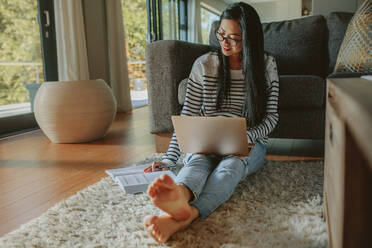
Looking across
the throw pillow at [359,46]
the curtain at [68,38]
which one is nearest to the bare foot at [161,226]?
the throw pillow at [359,46]

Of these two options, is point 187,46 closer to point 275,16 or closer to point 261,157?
point 261,157

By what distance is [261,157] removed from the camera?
157 cm

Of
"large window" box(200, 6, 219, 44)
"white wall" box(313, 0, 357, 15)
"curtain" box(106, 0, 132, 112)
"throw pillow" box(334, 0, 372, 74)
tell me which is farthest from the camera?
"large window" box(200, 6, 219, 44)

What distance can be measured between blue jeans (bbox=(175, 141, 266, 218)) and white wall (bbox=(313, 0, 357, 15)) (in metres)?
2.05

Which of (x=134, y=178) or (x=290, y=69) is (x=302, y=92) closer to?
(x=290, y=69)

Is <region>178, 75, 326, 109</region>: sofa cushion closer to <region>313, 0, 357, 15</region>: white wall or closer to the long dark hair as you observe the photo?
the long dark hair

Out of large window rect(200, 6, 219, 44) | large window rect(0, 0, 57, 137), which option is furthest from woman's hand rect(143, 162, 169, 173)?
large window rect(200, 6, 219, 44)

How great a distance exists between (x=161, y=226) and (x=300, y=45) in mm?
1790

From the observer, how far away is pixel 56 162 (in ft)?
6.35

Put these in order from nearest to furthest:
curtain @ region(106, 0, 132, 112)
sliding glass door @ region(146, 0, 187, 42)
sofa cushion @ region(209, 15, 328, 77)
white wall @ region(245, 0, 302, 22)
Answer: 1. sofa cushion @ region(209, 15, 328, 77)
2. curtain @ region(106, 0, 132, 112)
3. sliding glass door @ region(146, 0, 187, 42)
4. white wall @ region(245, 0, 302, 22)

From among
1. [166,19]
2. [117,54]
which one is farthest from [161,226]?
[166,19]

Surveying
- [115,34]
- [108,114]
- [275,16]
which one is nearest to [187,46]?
[108,114]

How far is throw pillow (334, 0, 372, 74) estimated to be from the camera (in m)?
1.83

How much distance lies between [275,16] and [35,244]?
8851mm
